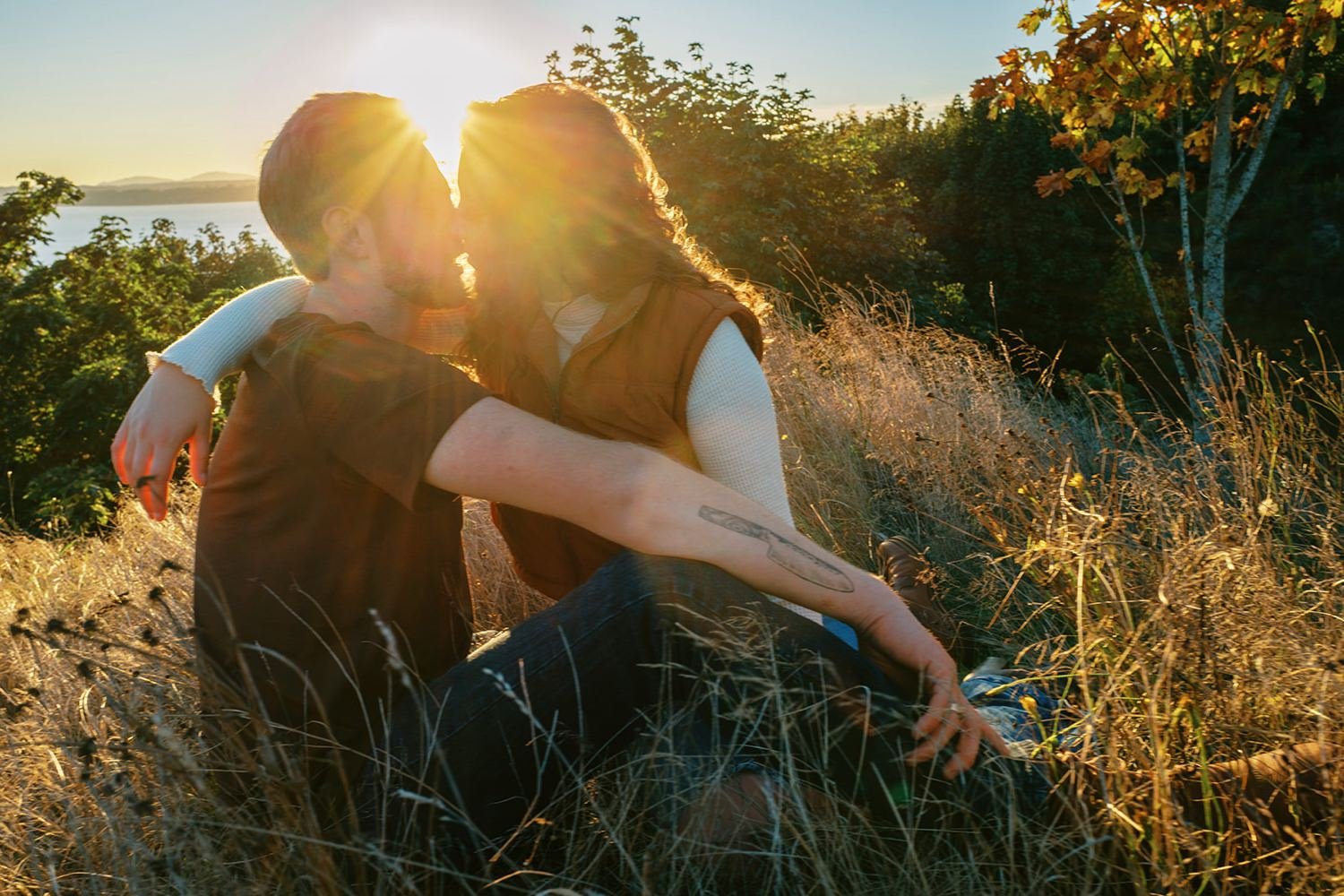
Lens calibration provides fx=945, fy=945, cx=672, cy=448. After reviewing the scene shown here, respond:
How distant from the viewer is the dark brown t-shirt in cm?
150

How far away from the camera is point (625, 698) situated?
5.02 ft

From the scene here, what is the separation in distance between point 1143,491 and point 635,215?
4.72ft

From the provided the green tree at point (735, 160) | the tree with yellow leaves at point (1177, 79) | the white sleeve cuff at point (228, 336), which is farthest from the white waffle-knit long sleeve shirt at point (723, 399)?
the green tree at point (735, 160)

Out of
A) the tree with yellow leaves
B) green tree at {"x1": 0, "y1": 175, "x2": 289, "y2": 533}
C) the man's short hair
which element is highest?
the tree with yellow leaves

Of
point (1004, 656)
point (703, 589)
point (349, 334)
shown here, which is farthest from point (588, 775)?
point (1004, 656)

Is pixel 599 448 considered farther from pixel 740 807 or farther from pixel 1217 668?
pixel 1217 668

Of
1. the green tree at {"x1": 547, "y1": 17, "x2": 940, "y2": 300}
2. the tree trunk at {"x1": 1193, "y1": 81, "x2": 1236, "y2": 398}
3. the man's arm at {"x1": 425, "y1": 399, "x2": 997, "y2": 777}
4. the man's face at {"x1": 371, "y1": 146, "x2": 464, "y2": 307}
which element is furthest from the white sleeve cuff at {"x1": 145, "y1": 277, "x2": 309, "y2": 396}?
the green tree at {"x1": 547, "y1": 17, "x2": 940, "y2": 300}

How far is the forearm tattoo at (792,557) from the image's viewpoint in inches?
62.1

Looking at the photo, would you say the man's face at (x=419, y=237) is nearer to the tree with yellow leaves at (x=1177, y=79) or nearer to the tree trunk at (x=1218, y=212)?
the tree with yellow leaves at (x=1177, y=79)

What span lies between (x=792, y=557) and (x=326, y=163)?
114cm

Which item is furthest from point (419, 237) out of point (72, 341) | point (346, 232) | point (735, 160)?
point (72, 341)

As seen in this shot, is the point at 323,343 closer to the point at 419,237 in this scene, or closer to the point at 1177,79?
Result: the point at 419,237

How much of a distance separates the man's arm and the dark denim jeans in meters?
0.05

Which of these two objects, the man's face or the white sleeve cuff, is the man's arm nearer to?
the man's face
